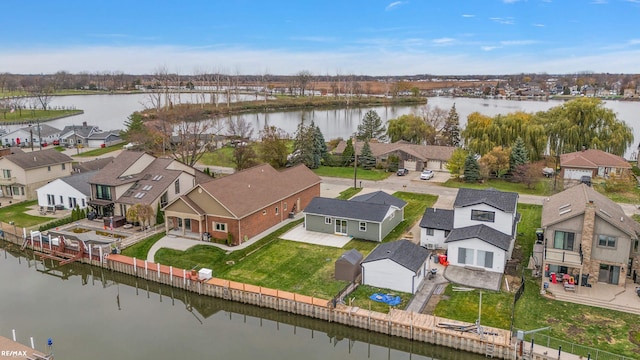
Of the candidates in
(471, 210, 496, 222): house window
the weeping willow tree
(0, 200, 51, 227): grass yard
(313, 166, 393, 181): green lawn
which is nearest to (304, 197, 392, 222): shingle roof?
(471, 210, 496, 222): house window

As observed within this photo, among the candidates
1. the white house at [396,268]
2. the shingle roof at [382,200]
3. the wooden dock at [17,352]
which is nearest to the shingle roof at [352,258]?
the white house at [396,268]

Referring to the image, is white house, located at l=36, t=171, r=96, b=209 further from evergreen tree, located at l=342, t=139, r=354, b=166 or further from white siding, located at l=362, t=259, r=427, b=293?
evergreen tree, located at l=342, t=139, r=354, b=166

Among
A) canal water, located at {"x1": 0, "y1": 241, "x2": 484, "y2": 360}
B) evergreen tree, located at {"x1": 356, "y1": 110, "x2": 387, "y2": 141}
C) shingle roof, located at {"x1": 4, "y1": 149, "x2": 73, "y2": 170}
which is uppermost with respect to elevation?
evergreen tree, located at {"x1": 356, "y1": 110, "x2": 387, "y2": 141}

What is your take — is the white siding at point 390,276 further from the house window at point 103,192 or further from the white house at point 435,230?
the house window at point 103,192

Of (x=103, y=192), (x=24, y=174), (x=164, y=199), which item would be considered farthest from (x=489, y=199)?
(x=24, y=174)

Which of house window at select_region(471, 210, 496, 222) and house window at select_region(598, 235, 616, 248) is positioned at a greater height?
house window at select_region(471, 210, 496, 222)

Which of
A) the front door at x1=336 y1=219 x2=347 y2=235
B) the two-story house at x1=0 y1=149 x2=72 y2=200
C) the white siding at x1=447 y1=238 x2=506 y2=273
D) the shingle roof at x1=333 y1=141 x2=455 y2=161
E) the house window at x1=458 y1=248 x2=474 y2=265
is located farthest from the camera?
the shingle roof at x1=333 y1=141 x2=455 y2=161

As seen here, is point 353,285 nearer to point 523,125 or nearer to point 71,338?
point 71,338

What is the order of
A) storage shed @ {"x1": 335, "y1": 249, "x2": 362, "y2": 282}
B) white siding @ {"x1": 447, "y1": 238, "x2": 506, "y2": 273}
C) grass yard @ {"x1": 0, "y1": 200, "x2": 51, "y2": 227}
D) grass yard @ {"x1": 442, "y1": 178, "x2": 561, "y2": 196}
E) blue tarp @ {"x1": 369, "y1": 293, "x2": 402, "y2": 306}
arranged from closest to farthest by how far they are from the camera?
blue tarp @ {"x1": 369, "y1": 293, "x2": 402, "y2": 306} → storage shed @ {"x1": 335, "y1": 249, "x2": 362, "y2": 282} → white siding @ {"x1": 447, "y1": 238, "x2": 506, "y2": 273} → grass yard @ {"x1": 0, "y1": 200, "x2": 51, "y2": 227} → grass yard @ {"x1": 442, "y1": 178, "x2": 561, "y2": 196}
